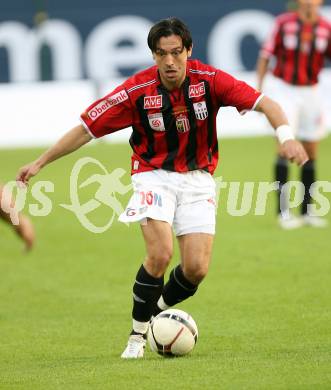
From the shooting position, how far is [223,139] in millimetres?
21984

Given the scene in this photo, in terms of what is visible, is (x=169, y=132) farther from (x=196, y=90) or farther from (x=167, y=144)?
(x=196, y=90)

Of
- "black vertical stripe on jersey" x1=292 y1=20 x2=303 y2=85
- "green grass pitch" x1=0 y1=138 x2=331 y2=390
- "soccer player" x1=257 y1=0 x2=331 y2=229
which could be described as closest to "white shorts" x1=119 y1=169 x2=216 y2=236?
"green grass pitch" x1=0 y1=138 x2=331 y2=390

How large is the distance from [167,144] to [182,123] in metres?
0.17

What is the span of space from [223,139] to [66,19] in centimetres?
409

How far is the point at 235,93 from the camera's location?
710 cm

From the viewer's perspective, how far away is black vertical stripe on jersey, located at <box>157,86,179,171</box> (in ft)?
23.4

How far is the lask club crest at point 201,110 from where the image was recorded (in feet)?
23.5

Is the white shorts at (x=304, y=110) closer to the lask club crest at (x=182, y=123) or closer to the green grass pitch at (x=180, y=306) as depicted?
the green grass pitch at (x=180, y=306)

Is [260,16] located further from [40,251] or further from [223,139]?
[40,251]

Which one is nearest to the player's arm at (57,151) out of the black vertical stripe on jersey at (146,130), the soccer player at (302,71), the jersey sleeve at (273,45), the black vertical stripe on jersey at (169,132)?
the black vertical stripe on jersey at (146,130)

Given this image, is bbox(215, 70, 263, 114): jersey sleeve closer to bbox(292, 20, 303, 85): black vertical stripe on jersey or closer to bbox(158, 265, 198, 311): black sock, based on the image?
bbox(158, 265, 198, 311): black sock

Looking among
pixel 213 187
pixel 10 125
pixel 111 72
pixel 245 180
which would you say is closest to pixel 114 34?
pixel 111 72

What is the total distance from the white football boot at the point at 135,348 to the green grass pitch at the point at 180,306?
7 cm

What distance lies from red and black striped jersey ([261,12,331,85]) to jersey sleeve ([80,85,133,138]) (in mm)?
6318
